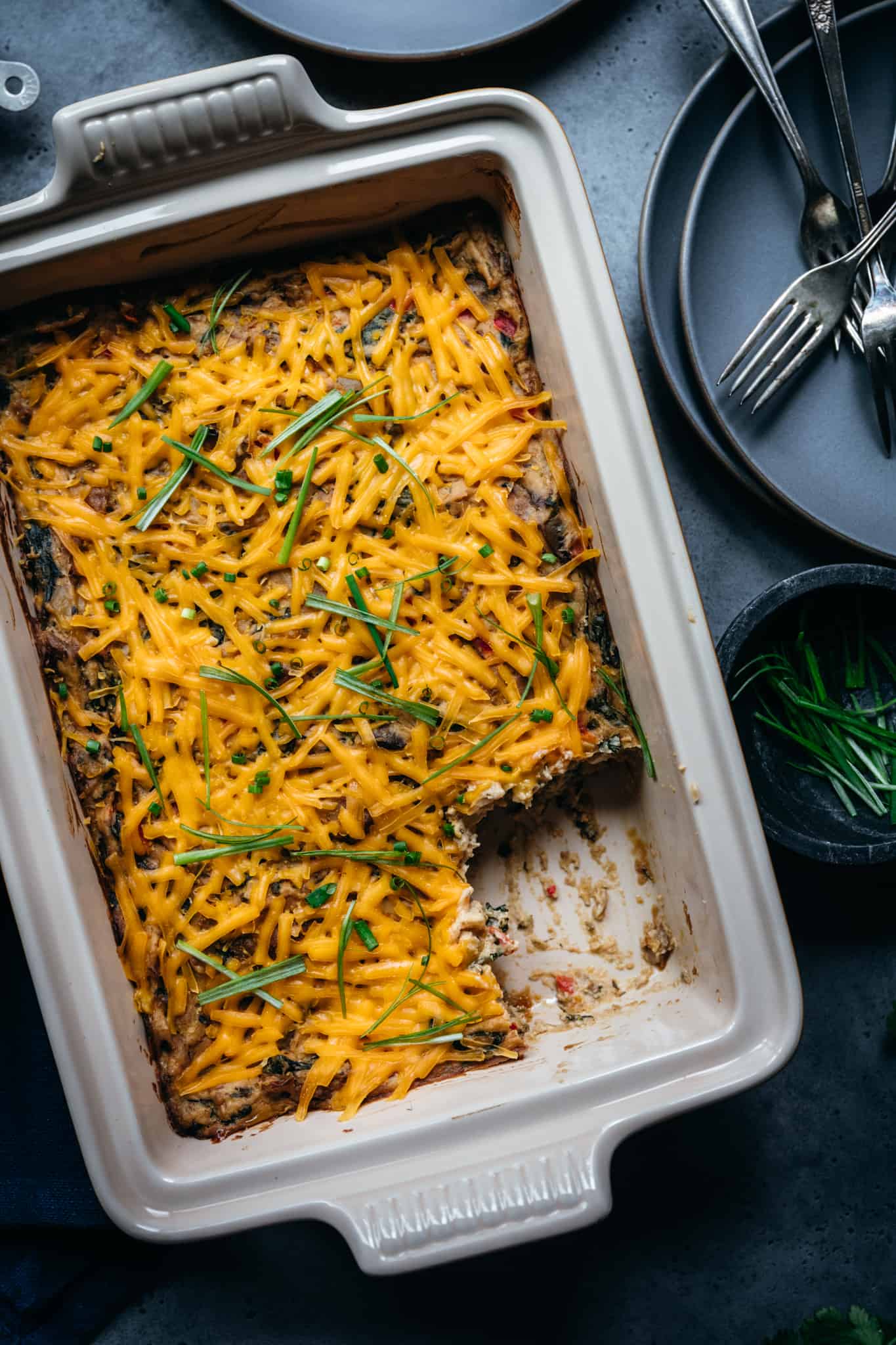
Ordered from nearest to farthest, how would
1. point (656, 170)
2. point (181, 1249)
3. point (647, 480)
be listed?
point (647, 480) < point (656, 170) < point (181, 1249)


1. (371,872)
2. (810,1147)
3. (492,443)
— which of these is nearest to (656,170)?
(492,443)

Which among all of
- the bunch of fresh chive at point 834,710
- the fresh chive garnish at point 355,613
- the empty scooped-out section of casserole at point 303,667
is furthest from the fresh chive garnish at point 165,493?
the bunch of fresh chive at point 834,710

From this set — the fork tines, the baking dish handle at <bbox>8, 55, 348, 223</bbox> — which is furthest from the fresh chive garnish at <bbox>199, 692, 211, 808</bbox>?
the fork tines

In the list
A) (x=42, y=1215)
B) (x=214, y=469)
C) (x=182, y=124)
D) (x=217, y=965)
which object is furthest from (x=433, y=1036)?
(x=182, y=124)

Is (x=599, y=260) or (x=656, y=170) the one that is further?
(x=656, y=170)

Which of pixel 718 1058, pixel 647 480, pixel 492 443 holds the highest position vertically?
pixel 492 443

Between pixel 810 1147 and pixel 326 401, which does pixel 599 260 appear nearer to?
pixel 326 401

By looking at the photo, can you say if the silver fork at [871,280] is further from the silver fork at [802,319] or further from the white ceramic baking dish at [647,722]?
the white ceramic baking dish at [647,722]
